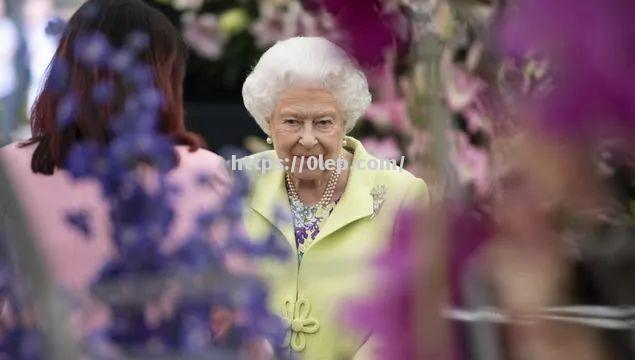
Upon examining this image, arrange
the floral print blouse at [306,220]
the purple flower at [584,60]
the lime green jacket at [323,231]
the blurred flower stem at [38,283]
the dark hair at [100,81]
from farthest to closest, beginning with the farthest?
the floral print blouse at [306,220]
the lime green jacket at [323,231]
the dark hair at [100,81]
the blurred flower stem at [38,283]
the purple flower at [584,60]

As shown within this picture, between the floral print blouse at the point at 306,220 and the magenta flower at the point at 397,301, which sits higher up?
the floral print blouse at the point at 306,220

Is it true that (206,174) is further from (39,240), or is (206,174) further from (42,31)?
(42,31)

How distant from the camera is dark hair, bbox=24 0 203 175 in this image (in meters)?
1.32

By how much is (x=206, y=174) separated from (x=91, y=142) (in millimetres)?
148

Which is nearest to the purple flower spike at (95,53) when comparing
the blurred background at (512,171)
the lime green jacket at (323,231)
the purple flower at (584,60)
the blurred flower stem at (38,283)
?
the blurred flower stem at (38,283)

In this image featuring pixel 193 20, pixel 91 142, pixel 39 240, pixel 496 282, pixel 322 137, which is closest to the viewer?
pixel 496 282

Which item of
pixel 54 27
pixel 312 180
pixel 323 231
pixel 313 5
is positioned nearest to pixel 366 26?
pixel 313 5

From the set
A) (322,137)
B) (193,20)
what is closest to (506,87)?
(322,137)

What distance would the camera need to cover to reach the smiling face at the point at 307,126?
8.98 ft

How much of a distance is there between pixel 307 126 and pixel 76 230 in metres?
1.51

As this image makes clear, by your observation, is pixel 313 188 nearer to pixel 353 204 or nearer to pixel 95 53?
pixel 353 204

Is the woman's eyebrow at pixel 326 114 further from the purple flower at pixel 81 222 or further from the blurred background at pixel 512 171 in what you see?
the blurred background at pixel 512 171

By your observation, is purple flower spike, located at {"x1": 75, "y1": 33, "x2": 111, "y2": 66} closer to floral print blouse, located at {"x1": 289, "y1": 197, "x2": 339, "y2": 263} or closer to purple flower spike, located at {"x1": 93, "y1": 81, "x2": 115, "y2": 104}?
purple flower spike, located at {"x1": 93, "y1": 81, "x2": 115, "y2": 104}

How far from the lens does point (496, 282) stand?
2.93 ft
